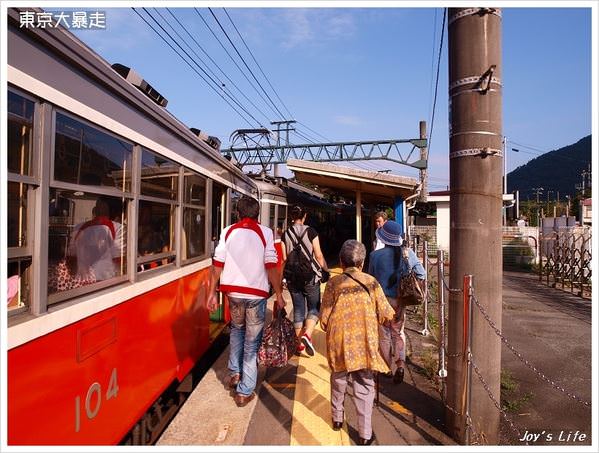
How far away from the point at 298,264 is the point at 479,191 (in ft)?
7.80

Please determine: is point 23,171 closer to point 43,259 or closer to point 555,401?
point 43,259

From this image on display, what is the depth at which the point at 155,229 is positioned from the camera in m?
3.48

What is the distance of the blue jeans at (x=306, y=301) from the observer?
16.7ft

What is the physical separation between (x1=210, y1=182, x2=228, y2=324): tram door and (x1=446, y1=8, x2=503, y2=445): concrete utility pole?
2.95m

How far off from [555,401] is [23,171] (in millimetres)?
4434

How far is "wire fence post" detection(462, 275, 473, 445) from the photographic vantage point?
3.05 m

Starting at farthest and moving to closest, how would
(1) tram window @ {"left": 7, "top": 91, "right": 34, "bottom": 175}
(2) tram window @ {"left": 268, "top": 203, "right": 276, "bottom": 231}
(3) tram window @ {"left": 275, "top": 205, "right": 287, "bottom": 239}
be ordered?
(3) tram window @ {"left": 275, "top": 205, "right": 287, "bottom": 239}, (2) tram window @ {"left": 268, "top": 203, "right": 276, "bottom": 231}, (1) tram window @ {"left": 7, "top": 91, "right": 34, "bottom": 175}

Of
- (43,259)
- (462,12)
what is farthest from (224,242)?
(462,12)

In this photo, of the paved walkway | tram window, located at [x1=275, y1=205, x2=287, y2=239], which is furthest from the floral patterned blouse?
tram window, located at [x1=275, y1=205, x2=287, y2=239]

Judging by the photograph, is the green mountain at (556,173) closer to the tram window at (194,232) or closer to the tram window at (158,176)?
the tram window at (194,232)

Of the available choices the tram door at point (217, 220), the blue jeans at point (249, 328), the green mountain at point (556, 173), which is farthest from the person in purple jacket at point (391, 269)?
the green mountain at point (556, 173)

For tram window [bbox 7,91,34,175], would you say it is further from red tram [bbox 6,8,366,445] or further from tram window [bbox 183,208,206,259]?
tram window [bbox 183,208,206,259]

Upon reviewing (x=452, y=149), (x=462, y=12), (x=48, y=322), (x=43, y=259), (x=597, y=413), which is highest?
(x=462, y=12)

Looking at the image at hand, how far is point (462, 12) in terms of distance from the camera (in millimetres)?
3027
